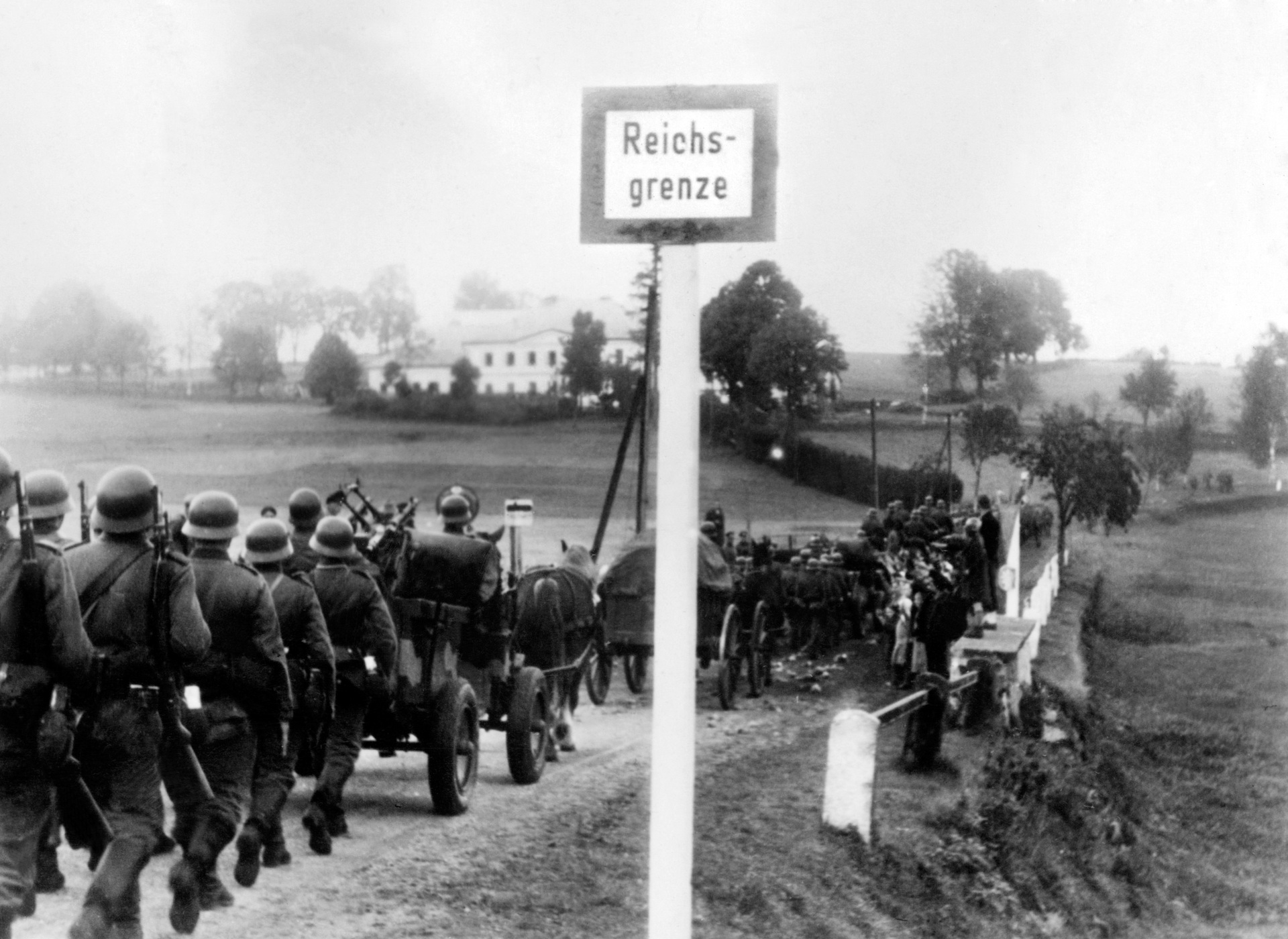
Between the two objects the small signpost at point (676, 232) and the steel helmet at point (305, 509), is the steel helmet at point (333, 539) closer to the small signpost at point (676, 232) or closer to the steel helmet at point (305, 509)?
the steel helmet at point (305, 509)

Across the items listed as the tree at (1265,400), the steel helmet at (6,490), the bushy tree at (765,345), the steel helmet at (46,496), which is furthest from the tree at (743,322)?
the steel helmet at (6,490)

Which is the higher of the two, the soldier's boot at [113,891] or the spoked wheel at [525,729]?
the soldier's boot at [113,891]

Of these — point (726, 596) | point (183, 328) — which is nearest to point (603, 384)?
point (726, 596)

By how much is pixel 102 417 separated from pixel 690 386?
41.1 ft

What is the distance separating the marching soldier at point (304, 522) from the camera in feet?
27.5

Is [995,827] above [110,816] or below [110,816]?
below

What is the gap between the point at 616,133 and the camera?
12.0 feet

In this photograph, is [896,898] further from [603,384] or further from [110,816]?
[603,384]

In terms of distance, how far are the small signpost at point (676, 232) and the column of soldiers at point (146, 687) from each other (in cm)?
229

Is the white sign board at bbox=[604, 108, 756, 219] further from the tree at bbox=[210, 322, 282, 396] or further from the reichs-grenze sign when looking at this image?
the tree at bbox=[210, 322, 282, 396]

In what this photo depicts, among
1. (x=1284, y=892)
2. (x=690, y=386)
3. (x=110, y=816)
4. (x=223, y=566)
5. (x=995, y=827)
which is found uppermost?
(x=690, y=386)

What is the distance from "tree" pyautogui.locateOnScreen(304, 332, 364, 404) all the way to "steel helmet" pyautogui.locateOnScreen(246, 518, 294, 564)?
293 inches

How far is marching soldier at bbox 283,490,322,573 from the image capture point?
8.38 metres

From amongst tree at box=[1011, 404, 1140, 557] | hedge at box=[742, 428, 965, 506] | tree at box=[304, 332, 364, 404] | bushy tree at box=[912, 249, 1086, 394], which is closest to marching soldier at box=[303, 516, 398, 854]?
bushy tree at box=[912, 249, 1086, 394]
